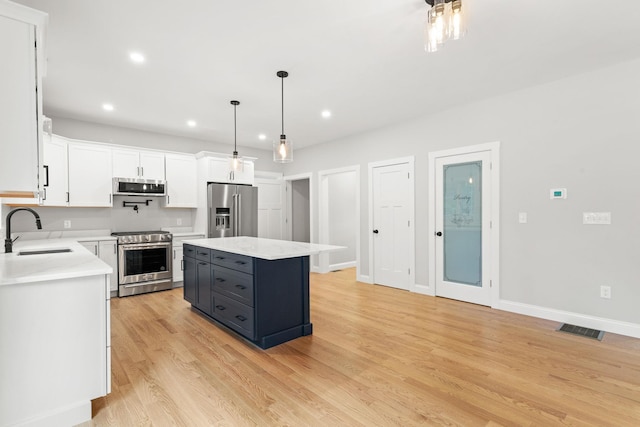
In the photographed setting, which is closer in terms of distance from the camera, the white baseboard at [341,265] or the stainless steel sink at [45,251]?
the stainless steel sink at [45,251]

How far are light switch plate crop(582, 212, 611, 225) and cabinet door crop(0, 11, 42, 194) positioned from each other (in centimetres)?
468

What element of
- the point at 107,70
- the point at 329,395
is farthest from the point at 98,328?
the point at 107,70

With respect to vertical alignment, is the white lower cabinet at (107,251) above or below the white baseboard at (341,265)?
above

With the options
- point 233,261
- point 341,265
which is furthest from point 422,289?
point 233,261

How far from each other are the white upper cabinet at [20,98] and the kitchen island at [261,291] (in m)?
1.59

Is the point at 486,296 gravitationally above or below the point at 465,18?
below

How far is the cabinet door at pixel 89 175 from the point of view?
445 cm

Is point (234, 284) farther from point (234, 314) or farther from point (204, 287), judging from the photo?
point (204, 287)

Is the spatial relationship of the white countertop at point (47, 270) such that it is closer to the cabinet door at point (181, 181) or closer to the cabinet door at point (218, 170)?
the cabinet door at point (181, 181)

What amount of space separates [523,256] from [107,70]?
4977 mm

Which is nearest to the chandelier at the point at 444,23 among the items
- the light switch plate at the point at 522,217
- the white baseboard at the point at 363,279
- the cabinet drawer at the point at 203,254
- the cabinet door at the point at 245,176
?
the light switch plate at the point at 522,217

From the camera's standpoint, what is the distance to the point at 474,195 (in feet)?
13.7

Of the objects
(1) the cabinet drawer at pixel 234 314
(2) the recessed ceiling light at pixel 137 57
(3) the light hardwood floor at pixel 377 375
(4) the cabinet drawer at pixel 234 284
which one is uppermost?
(2) the recessed ceiling light at pixel 137 57

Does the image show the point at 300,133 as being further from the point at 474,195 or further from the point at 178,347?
the point at 178,347
